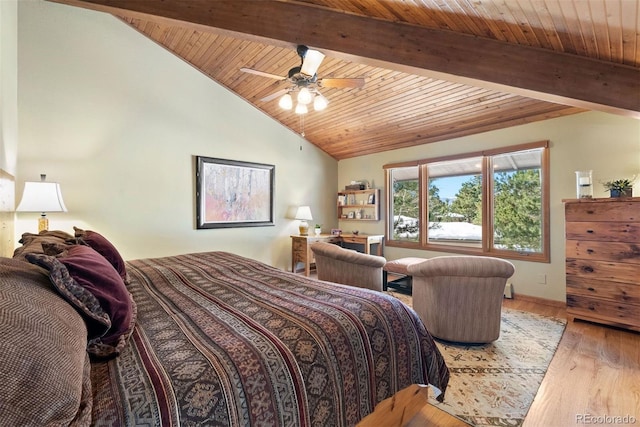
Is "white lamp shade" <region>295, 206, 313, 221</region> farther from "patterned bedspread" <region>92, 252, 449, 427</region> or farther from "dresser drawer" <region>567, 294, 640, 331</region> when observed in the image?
"dresser drawer" <region>567, 294, 640, 331</region>

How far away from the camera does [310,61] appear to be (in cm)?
252

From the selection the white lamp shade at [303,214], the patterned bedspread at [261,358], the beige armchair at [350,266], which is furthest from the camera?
the white lamp shade at [303,214]

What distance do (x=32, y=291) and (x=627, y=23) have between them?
3.35 metres

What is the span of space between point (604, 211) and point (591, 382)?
1788mm

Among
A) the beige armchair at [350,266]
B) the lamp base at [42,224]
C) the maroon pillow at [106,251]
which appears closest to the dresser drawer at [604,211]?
the beige armchair at [350,266]

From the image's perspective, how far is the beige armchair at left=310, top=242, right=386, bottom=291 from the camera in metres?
3.13

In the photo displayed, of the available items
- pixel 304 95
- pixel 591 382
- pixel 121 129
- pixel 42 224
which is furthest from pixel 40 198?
pixel 591 382

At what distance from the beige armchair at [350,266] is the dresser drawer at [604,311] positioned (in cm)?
210

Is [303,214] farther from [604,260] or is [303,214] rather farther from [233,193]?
[604,260]

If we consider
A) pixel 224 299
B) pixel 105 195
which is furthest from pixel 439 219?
pixel 105 195

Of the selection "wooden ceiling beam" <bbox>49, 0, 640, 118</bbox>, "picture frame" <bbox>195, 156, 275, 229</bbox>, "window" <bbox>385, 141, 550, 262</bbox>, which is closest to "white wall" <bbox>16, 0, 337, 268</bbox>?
"picture frame" <bbox>195, 156, 275, 229</bbox>

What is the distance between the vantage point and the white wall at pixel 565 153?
3.28m

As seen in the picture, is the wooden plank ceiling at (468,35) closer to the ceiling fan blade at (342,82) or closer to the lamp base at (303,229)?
the ceiling fan blade at (342,82)

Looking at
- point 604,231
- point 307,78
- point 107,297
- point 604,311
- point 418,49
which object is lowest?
point 604,311
